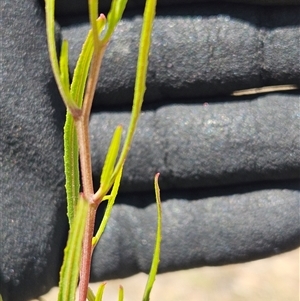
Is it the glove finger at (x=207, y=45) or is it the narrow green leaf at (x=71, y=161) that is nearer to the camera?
the narrow green leaf at (x=71, y=161)

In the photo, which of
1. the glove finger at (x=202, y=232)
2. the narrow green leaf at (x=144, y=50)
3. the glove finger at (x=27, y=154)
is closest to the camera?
the narrow green leaf at (x=144, y=50)

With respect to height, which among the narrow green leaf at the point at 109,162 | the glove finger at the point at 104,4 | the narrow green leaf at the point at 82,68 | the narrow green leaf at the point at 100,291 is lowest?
the narrow green leaf at the point at 100,291

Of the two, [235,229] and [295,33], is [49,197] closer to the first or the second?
[235,229]

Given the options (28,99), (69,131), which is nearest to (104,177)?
(69,131)

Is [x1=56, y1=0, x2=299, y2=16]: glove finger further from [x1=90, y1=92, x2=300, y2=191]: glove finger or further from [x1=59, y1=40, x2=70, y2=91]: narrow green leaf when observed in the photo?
[x1=59, y1=40, x2=70, y2=91]: narrow green leaf

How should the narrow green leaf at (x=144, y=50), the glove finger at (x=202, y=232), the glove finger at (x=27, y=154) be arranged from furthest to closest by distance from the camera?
the glove finger at (x=202, y=232) → the glove finger at (x=27, y=154) → the narrow green leaf at (x=144, y=50)

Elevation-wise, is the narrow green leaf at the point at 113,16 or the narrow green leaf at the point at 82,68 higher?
the narrow green leaf at the point at 113,16

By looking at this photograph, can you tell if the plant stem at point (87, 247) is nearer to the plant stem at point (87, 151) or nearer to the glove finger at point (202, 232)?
the plant stem at point (87, 151)

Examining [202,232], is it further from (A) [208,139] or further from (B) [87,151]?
(B) [87,151]

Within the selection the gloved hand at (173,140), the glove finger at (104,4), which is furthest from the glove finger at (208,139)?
the glove finger at (104,4)
